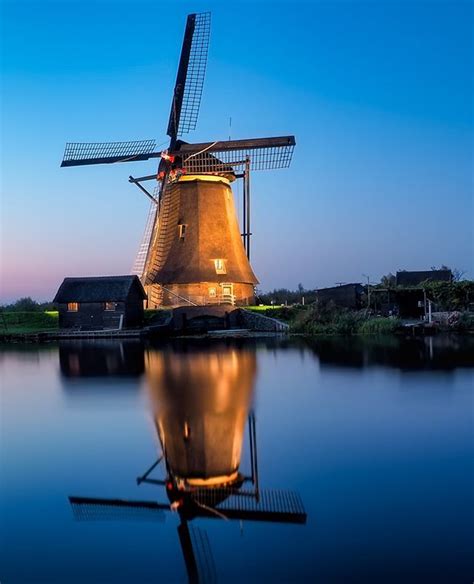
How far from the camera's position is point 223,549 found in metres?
3.47

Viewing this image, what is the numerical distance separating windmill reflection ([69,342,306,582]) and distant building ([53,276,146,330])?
1575 centimetres

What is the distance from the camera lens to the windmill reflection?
3943 mm

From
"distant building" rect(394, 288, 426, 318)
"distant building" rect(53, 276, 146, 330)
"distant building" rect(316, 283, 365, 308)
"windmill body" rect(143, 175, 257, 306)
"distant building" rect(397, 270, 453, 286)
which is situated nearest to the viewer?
"distant building" rect(53, 276, 146, 330)

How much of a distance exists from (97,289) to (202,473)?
71.5 feet

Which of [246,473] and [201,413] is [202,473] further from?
[201,413]

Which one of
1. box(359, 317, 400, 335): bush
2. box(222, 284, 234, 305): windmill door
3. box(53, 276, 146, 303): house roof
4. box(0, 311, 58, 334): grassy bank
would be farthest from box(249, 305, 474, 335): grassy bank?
box(0, 311, 58, 334): grassy bank

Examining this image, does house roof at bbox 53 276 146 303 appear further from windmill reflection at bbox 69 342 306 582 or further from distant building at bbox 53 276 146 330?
windmill reflection at bbox 69 342 306 582

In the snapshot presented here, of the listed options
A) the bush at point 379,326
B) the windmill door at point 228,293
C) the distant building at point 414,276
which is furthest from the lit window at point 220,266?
the distant building at point 414,276

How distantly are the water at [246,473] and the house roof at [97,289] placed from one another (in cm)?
1418

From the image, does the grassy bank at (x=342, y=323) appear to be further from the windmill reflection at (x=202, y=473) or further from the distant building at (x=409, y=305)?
the windmill reflection at (x=202, y=473)

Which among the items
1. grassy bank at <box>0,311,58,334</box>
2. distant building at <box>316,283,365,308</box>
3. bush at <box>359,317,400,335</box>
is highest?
distant building at <box>316,283,365,308</box>

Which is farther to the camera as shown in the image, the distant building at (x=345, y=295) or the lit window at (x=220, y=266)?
the distant building at (x=345, y=295)

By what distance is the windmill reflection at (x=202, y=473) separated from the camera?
3943 mm

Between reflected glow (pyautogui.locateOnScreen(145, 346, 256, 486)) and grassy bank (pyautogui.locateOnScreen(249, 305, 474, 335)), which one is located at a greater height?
grassy bank (pyautogui.locateOnScreen(249, 305, 474, 335))
